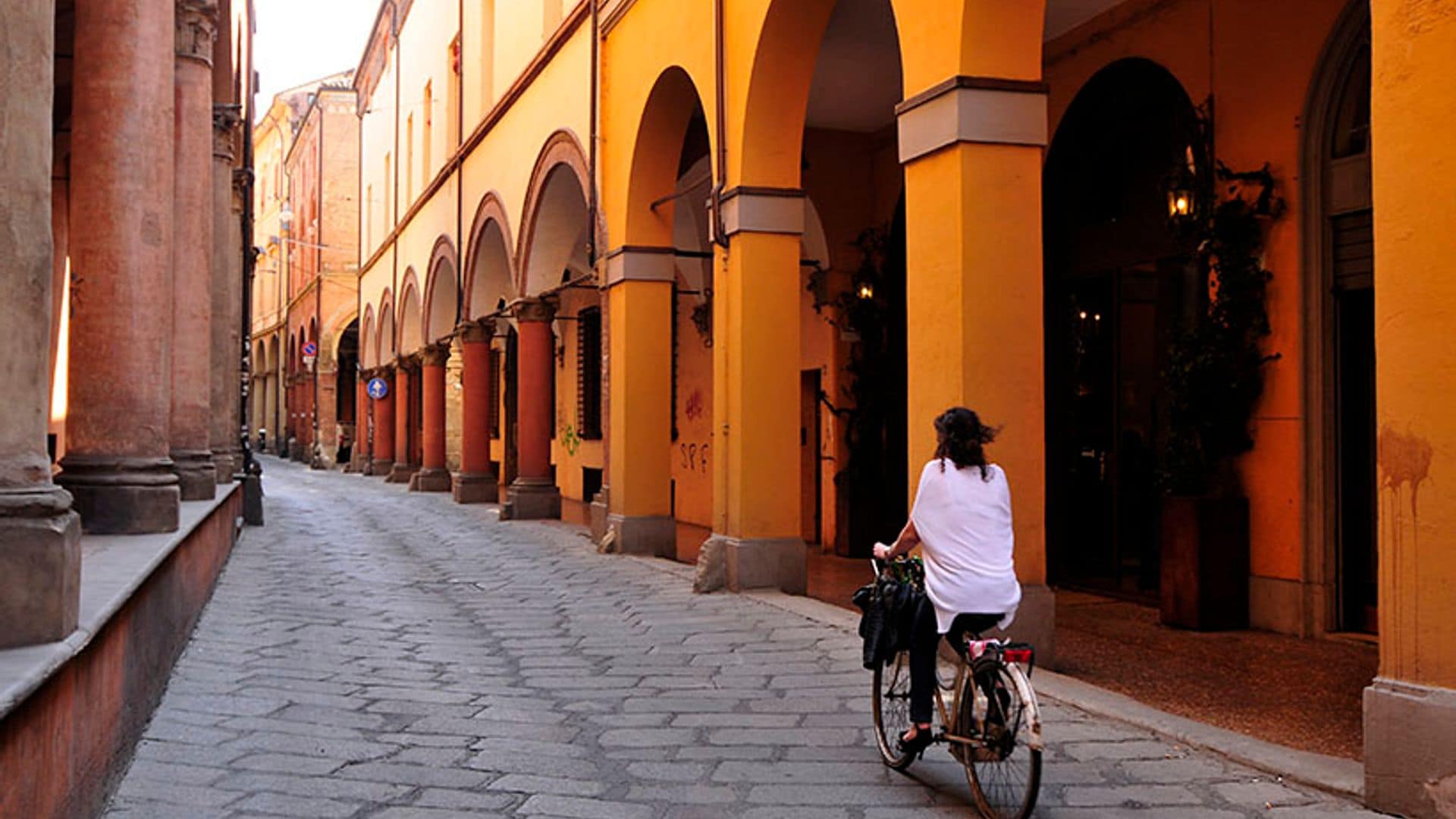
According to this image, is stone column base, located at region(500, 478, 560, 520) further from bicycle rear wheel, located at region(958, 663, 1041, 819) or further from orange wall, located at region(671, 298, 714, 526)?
bicycle rear wheel, located at region(958, 663, 1041, 819)

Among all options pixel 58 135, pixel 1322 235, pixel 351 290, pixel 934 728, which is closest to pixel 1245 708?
pixel 934 728

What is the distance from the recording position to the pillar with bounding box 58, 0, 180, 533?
7.89 metres

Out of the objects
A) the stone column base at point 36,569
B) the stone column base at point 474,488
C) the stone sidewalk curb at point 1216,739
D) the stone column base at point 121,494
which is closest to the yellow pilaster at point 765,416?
the stone sidewalk curb at point 1216,739

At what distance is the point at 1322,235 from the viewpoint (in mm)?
8242

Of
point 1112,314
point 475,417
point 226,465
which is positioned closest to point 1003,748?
point 1112,314

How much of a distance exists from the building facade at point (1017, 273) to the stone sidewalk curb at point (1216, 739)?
0.30 metres

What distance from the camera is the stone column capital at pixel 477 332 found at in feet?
67.2

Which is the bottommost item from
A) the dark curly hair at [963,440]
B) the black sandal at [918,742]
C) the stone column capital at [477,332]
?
the black sandal at [918,742]

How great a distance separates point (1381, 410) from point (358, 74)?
1363 inches

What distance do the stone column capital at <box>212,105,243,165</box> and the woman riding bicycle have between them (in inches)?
462

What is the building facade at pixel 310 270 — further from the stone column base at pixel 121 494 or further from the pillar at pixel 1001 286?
the pillar at pixel 1001 286

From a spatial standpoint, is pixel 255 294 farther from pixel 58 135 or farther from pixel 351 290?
pixel 58 135

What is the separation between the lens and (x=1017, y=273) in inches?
261

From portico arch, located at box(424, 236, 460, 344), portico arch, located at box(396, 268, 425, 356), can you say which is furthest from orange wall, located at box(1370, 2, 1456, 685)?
portico arch, located at box(396, 268, 425, 356)
